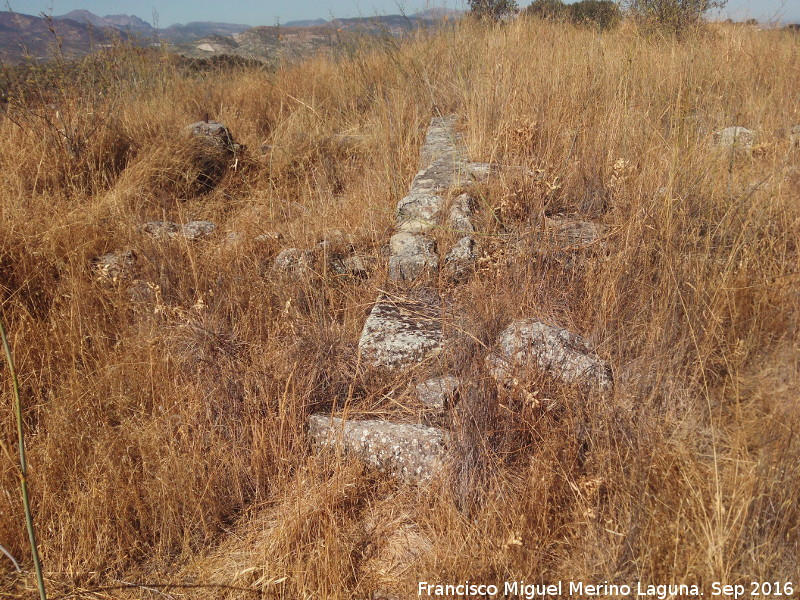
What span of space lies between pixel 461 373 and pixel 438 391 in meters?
0.13

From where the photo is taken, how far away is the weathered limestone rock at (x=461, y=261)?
122 inches

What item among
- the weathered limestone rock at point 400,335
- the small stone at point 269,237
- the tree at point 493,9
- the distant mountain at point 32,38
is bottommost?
the weathered limestone rock at point 400,335

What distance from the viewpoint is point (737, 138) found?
3801 millimetres

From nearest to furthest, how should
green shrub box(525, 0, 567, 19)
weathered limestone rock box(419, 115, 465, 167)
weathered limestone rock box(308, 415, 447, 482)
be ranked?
weathered limestone rock box(308, 415, 447, 482), weathered limestone rock box(419, 115, 465, 167), green shrub box(525, 0, 567, 19)

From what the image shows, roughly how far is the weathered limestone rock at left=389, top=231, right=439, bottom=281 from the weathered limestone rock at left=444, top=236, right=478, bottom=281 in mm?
82

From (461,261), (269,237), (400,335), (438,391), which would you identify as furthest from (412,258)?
(269,237)

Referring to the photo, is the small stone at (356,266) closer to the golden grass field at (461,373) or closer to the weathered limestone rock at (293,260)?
the golden grass field at (461,373)

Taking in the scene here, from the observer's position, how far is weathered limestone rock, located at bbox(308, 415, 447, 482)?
2.18m

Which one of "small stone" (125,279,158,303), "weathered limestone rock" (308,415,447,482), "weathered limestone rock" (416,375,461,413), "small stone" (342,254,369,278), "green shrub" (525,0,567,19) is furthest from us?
"green shrub" (525,0,567,19)

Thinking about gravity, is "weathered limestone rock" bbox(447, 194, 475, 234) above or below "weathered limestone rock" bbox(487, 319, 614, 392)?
above

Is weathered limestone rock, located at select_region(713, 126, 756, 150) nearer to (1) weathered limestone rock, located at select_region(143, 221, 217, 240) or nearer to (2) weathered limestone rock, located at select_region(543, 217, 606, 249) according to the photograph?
(2) weathered limestone rock, located at select_region(543, 217, 606, 249)

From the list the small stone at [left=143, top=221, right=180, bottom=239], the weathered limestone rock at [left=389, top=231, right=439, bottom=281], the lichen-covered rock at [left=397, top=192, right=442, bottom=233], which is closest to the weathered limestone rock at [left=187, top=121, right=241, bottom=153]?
the small stone at [left=143, top=221, right=180, bottom=239]

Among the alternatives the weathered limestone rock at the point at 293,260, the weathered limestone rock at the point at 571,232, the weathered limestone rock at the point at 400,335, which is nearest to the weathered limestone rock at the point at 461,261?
the weathered limestone rock at the point at 400,335

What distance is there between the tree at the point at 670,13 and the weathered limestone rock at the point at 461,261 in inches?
150
